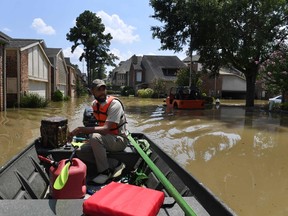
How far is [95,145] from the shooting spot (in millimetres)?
4656

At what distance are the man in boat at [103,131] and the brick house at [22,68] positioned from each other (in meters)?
19.3

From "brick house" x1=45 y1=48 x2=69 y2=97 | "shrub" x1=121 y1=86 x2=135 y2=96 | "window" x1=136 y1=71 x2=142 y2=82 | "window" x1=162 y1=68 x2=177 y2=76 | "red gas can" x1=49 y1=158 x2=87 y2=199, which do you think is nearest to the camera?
"red gas can" x1=49 y1=158 x2=87 y2=199

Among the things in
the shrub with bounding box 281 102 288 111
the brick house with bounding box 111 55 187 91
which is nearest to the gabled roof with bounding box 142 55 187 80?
the brick house with bounding box 111 55 187 91

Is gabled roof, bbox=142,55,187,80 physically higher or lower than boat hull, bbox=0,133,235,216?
higher

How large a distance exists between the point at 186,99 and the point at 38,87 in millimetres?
12903

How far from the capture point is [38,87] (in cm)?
2802

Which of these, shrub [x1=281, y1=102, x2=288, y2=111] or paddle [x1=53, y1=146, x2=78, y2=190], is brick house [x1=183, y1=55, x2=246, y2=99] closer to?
shrub [x1=281, y1=102, x2=288, y2=111]

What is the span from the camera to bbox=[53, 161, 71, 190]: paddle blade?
320cm

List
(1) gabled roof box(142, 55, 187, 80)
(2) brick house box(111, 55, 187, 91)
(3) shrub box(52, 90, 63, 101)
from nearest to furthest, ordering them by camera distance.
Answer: (3) shrub box(52, 90, 63, 101), (2) brick house box(111, 55, 187, 91), (1) gabled roof box(142, 55, 187, 80)

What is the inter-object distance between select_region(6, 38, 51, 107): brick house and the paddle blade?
67.6 feet

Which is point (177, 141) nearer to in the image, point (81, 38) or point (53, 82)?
point (53, 82)

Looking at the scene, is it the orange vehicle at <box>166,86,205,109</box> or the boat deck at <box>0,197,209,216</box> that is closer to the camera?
the boat deck at <box>0,197,209,216</box>

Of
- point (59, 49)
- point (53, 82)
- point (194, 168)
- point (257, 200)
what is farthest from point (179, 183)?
point (59, 49)

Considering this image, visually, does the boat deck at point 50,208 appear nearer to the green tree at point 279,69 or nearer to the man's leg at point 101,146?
the man's leg at point 101,146
